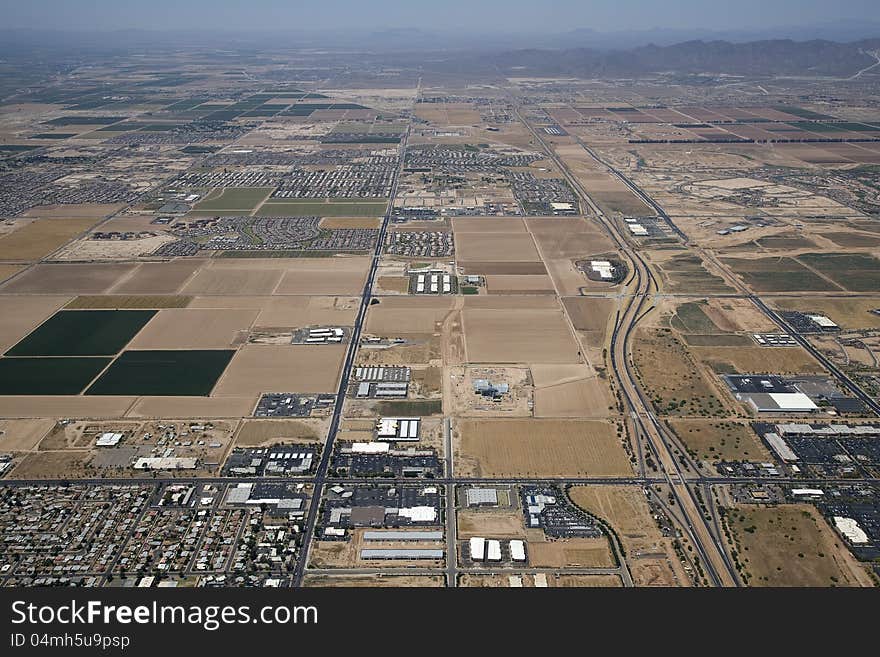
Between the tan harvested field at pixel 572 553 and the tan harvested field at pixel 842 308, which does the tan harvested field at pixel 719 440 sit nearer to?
the tan harvested field at pixel 572 553

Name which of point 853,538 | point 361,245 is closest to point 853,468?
point 853,538

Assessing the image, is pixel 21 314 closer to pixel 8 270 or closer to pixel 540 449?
pixel 8 270

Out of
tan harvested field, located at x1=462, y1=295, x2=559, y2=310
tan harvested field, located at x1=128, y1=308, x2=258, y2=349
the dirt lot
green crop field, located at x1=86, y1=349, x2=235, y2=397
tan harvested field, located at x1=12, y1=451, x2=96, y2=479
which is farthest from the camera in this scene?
tan harvested field, located at x1=462, y1=295, x2=559, y2=310

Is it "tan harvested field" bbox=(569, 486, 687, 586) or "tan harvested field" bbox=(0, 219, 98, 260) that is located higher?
"tan harvested field" bbox=(0, 219, 98, 260)

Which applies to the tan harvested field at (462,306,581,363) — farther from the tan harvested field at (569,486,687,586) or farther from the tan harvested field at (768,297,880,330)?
the tan harvested field at (768,297,880,330)

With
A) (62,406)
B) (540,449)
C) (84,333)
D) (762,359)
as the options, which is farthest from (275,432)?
(762,359)

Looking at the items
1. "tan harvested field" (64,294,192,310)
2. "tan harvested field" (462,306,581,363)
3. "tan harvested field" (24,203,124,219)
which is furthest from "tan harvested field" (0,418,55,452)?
"tan harvested field" (24,203,124,219)

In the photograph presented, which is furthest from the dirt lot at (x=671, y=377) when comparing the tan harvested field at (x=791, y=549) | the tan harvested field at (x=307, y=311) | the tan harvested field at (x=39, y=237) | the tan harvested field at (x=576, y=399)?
the tan harvested field at (x=39, y=237)
